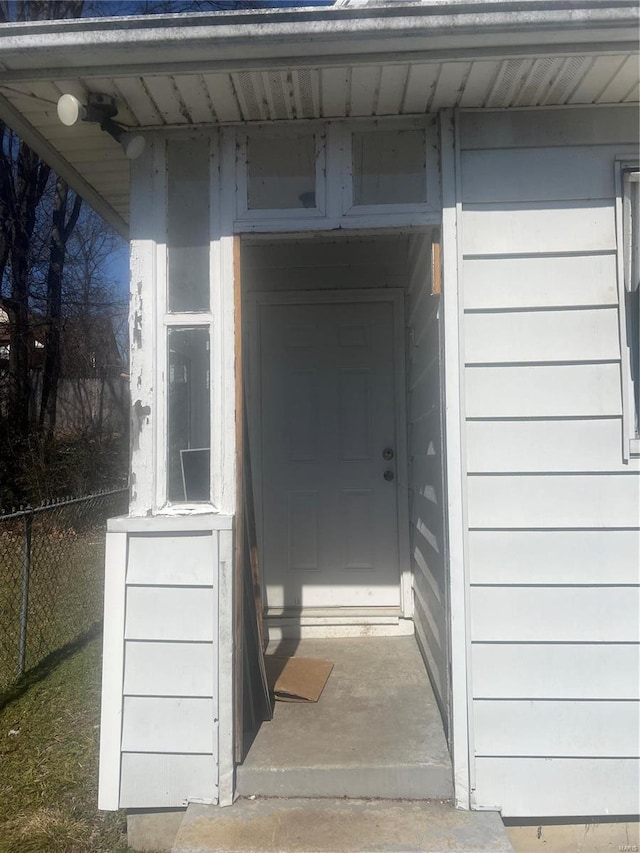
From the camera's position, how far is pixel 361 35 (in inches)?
75.8

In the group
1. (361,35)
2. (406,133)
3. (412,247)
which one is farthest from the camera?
(412,247)

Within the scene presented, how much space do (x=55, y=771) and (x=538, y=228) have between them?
2998 mm

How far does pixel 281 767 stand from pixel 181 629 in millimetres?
636

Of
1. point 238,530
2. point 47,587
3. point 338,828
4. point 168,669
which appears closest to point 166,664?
point 168,669

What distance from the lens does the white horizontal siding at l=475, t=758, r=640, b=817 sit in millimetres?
2129

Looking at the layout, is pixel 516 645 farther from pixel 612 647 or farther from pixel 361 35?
pixel 361 35

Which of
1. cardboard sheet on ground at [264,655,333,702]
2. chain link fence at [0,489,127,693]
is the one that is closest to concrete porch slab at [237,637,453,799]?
cardboard sheet on ground at [264,655,333,702]

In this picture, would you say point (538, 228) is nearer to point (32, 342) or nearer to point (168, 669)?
point (168, 669)

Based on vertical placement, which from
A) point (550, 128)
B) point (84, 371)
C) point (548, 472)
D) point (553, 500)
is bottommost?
point (553, 500)

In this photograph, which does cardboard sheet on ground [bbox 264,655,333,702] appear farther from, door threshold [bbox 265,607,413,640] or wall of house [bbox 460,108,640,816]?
wall of house [bbox 460,108,640,816]

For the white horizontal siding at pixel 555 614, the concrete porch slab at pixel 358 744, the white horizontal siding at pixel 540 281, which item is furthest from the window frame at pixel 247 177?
the concrete porch slab at pixel 358 744

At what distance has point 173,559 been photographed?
2252 mm

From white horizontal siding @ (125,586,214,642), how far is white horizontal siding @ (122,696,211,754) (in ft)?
0.76

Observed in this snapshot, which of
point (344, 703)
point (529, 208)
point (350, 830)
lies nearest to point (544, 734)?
point (350, 830)
